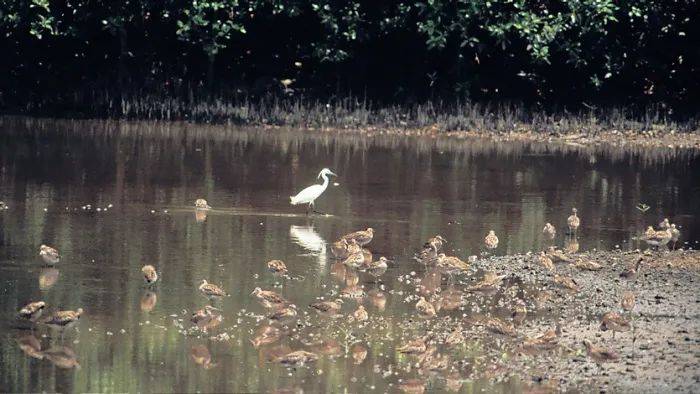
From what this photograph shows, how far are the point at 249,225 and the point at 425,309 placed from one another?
600 centimetres

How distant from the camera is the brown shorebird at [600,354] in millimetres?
12305

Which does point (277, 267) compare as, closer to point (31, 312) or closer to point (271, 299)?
point (271, 299)

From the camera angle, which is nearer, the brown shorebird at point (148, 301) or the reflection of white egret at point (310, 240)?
the brown shorebird at point (148, 301)

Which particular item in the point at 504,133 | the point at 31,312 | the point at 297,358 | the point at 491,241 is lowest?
the point at 297,358

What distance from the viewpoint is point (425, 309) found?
14.1 meters

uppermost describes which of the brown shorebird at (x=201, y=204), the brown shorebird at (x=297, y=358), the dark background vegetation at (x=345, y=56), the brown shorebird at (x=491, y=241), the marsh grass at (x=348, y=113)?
the dark background vegetation at (x=345, y=56)

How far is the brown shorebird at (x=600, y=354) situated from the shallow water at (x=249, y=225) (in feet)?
3.37

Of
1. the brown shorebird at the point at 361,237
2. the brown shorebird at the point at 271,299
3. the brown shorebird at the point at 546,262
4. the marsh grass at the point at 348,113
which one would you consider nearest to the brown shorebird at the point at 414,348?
the brown shorebird at the point at 271,299

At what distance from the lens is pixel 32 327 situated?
1316cm

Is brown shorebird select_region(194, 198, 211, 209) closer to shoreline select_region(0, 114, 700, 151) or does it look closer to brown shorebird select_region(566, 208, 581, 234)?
brown shorebird select_region(566, 208, 581, 234)

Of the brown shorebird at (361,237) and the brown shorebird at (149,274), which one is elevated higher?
the brown shorebird at (361,237)

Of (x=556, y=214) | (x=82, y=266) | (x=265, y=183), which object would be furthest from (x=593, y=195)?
(x=82, y=266)

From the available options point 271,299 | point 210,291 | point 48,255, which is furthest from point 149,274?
point 271,299

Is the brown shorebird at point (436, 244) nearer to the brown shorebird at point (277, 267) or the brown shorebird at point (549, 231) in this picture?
the brown shorebird at point (549, 231)
